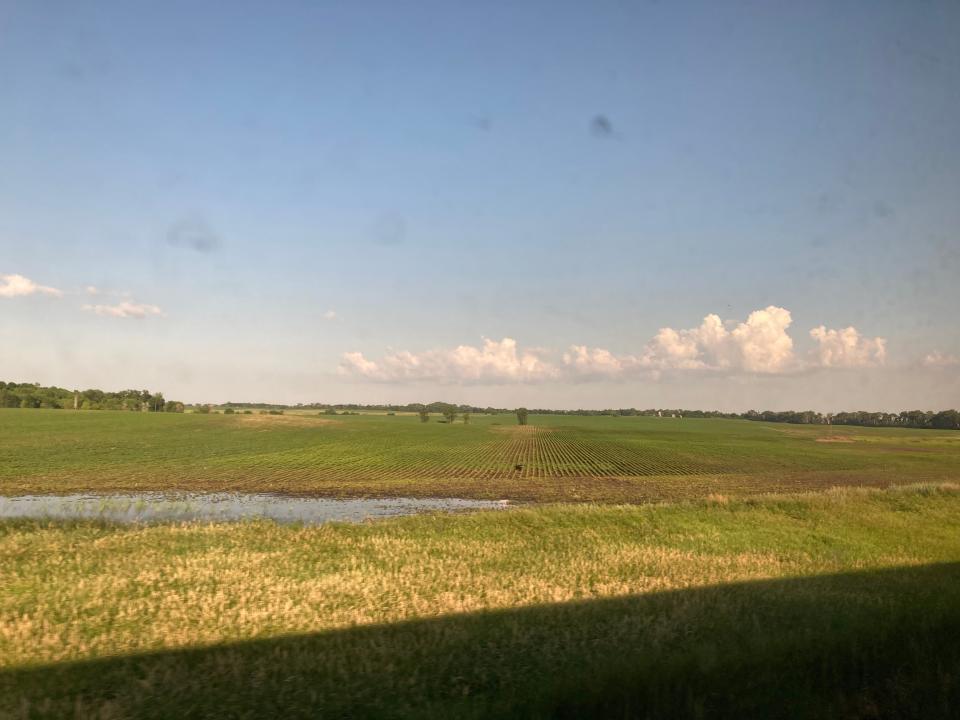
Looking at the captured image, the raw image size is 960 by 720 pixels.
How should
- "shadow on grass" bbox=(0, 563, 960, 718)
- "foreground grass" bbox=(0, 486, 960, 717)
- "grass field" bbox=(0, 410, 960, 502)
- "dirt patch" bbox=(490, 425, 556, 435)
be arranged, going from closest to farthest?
"shadow on grass" bbox=(0, 563, 960, 718) < "foreground grass" bbox=(0, 486, 960, 717) < "grass field" bbox=(0, 410, 960, 502) < "dirt patch" bbox=(490, 425, 556, 435)

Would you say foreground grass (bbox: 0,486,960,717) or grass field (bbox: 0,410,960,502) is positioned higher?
foreground grass (bbox: 0,486,960,717)

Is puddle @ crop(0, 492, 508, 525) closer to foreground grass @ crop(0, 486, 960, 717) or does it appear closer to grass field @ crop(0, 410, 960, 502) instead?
grass field @ crop(0, 410, 960, 502)

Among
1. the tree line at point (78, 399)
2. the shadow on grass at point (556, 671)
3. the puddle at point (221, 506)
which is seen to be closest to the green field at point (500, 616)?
the shadow on grass at point (556, 671)

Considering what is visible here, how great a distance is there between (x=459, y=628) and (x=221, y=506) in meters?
30.5

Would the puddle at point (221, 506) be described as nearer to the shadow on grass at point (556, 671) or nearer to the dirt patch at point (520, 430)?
the shadow on grass at point (556, 671)

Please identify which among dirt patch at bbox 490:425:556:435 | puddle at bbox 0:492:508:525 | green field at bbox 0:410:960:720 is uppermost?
green field at bbox 0:410:960:720

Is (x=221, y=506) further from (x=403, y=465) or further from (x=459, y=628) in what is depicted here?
(x=459, y=628)

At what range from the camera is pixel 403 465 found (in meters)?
64.0

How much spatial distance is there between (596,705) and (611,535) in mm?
14135

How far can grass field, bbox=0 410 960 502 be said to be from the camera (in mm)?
46094

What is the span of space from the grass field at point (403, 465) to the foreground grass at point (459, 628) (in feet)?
84.7

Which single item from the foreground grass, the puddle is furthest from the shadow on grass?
the puddle

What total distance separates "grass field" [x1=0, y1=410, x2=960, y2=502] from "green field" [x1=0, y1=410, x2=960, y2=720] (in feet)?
69.9

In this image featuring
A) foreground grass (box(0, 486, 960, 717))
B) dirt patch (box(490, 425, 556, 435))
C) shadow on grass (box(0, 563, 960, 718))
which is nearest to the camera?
shadow on grass (box(0, 563, 960, 718))
